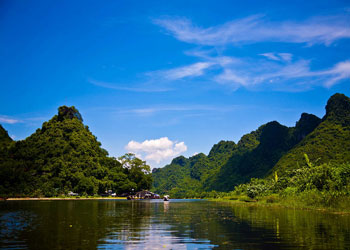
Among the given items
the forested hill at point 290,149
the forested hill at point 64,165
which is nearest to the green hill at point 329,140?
the forested hill at point 290,149

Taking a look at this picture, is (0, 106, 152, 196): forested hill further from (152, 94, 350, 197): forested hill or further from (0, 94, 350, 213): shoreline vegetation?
(152, 94, 350, 197): forested hill

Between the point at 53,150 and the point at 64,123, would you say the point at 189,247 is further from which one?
the point at 64,123

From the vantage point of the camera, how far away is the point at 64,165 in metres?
107

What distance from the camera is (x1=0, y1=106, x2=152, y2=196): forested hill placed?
272 ft

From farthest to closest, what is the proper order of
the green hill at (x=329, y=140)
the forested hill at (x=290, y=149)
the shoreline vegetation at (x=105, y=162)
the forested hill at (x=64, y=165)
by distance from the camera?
the forested hill at (x=290, y=149) < the green hill at (x=329, y=140) < the forested hill at (x=64, y=165) < the shoreline vegetation at (x=105, y=162)

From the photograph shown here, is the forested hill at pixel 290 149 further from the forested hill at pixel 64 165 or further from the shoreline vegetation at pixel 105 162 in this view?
the forested hill at pixel 64 165

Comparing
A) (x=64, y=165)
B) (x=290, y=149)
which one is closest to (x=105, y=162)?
(x=64, y=165)

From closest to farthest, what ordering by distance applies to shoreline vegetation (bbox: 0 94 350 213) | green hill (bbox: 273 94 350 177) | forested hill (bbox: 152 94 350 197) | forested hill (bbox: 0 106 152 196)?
shoreline vegetation (bbox: 0 94 350 213) < forested hill (bbox: 0 106 152 196) < green hill (bbox: 273 94 350 177) < forested hill (bbox: 152 94 350 197)

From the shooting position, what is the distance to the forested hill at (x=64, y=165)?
272ft

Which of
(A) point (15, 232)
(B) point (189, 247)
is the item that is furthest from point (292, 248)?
(A) point (15, 232)

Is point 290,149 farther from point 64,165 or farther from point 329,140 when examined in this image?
point 64,165

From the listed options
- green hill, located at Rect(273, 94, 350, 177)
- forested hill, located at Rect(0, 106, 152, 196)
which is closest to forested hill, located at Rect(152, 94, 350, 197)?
green hill, located at Rect(273, 94, 350, 177)

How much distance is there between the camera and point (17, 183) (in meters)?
80.2

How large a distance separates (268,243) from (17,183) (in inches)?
3286
